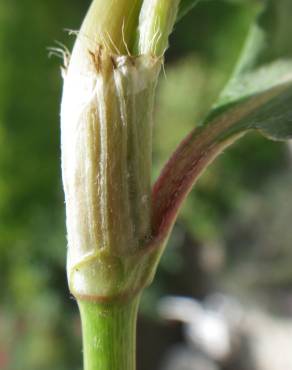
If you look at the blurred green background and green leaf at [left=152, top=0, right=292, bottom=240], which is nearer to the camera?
green leaf at [left=152, top=0, right=292, bottom=240]

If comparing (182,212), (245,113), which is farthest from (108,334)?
(182,212)

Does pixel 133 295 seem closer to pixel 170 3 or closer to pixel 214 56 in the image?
pixel 170 3

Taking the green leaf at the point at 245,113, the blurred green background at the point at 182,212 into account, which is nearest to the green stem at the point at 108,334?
the green leaf at the point at 245,113

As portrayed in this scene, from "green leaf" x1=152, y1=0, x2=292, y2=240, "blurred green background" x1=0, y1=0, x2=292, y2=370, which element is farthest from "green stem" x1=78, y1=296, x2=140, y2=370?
"blurred green background" x1=0, y1=0, x2=292, y2=370

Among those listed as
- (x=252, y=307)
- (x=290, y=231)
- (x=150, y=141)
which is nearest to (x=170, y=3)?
(x=150, y=141)

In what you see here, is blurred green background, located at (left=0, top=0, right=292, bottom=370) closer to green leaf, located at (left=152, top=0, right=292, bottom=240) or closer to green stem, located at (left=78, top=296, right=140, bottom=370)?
green leaf, located at (left=152, top=0, right=292, bottom=240)

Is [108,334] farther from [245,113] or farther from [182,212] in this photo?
[182,212]
